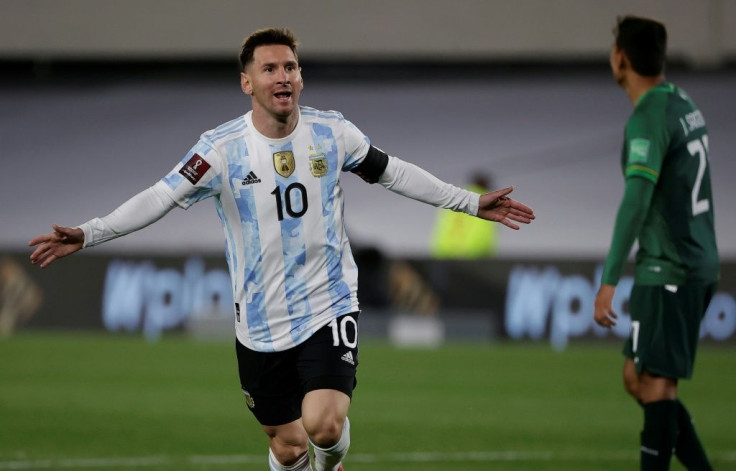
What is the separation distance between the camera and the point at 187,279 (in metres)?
17.0

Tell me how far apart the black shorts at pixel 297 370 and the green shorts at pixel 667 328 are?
1284 millimetres

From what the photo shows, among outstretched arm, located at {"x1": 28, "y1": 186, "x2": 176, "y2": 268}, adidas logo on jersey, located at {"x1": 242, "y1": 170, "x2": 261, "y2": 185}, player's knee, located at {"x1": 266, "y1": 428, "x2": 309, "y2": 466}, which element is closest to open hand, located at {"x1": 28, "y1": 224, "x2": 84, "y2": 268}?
outstretched arm, located at {"x1": 28, "y1": 186, "x2": 176, "y2": 268}

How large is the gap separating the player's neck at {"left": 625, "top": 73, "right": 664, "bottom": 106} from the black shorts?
1.63 m

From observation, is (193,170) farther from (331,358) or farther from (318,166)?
(331,358)

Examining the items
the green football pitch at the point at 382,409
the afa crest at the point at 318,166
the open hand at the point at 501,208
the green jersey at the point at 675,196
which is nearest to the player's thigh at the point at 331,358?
the afa crest at the point at 318,166

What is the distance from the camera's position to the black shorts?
234 inches

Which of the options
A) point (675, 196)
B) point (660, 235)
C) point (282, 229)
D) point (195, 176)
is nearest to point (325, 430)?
point (282, 229)

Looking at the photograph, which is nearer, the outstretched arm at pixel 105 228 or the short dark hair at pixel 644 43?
the outstretched arm at pixel 105 228

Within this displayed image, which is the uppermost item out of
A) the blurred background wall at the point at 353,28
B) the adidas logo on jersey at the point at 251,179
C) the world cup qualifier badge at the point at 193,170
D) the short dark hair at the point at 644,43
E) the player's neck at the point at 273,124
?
the blurred background wall at the point at 353,28

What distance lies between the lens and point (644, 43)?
5980mm

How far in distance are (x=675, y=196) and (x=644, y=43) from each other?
70cm

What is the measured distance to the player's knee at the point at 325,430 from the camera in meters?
5.78

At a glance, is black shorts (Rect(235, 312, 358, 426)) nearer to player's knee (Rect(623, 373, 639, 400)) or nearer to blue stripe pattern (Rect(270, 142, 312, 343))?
blue stripe pattern (Rect(270, 142, 312, 343))

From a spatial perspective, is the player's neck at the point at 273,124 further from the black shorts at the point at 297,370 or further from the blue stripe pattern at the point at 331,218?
the black shorts at the point at 297,370
